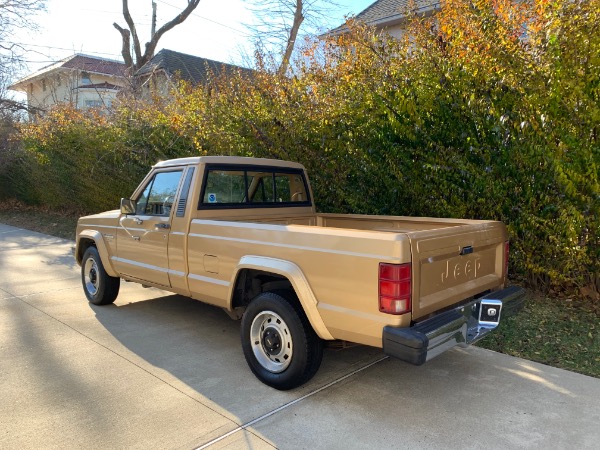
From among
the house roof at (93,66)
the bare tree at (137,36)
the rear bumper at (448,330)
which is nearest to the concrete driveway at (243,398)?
the rear bumper at (448,330)

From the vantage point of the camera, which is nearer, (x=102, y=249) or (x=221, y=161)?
(x=221, y=161)

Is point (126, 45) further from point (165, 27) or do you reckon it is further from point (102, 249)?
point (102, 249)

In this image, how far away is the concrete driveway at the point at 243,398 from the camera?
287 cm

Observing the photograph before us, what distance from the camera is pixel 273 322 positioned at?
140 inches

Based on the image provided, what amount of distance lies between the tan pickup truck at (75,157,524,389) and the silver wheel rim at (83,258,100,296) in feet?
1.96

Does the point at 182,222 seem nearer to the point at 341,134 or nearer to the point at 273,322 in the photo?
the point at 273,322

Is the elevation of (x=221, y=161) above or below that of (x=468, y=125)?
below

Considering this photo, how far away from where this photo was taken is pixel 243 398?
3387 mm

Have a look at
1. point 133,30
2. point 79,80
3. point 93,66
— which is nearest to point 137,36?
point 133,30

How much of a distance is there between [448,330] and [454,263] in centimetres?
55

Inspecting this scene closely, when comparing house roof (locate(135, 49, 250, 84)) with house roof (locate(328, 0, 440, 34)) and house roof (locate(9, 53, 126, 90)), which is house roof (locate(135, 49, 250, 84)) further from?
house roof (locate(328, 0, 440, 34))

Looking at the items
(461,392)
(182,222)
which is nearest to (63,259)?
(182,222)

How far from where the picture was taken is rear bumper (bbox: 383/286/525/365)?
273 cm

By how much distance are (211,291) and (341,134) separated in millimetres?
2999
